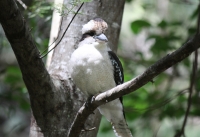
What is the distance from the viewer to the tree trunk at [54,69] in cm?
222

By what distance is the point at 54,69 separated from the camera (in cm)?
310

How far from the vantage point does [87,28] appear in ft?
10.0

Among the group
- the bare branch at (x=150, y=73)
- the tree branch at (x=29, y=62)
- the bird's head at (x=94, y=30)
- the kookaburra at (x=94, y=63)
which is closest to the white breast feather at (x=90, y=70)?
the kookaburra at (x=94, y=63)

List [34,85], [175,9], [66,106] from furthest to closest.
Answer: [175,9], [66,106], [34,85]

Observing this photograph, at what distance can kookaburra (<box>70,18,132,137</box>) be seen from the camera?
114 inches

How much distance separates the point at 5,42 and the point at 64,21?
44.9 inches

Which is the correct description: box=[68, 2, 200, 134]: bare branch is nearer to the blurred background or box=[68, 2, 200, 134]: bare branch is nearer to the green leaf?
the blurred background

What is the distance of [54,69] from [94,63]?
1.18 ft

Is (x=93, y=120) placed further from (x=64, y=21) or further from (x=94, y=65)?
(x=64, y=21)

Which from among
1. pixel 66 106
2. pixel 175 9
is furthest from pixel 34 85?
pixel 175 9

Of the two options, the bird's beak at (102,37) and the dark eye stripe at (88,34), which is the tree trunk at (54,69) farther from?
the bird's beak at (102,37)

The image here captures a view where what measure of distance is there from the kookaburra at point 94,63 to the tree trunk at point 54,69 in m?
0.11

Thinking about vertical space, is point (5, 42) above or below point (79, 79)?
below

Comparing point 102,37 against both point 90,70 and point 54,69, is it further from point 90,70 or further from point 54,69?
point 54,69
